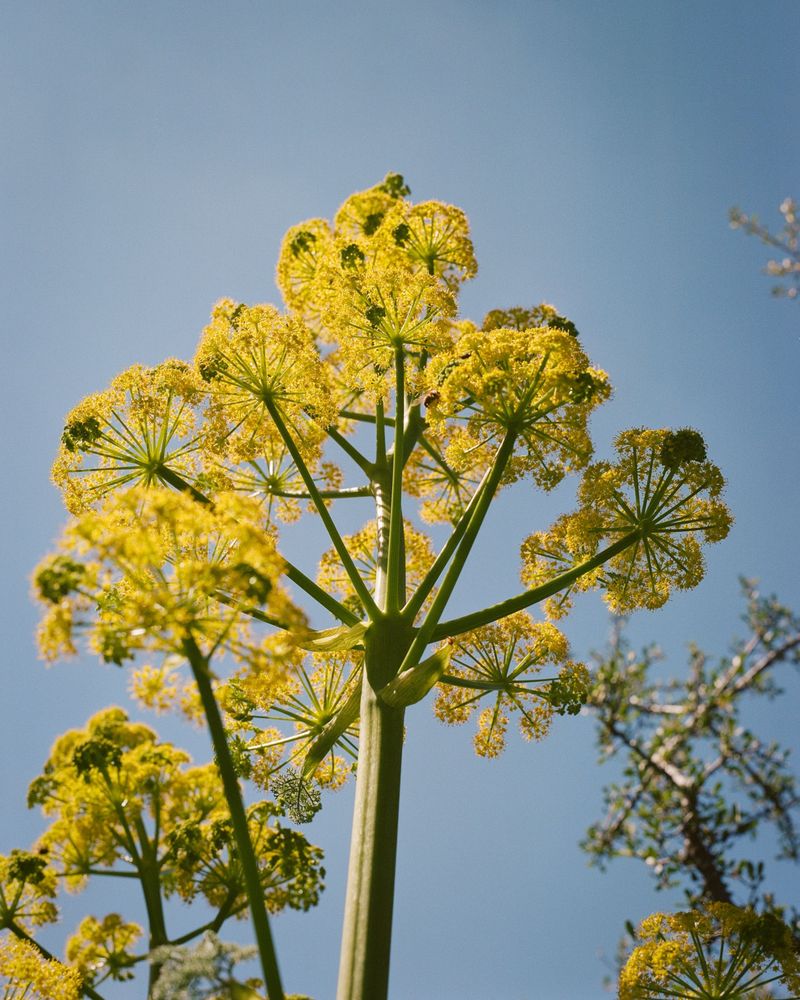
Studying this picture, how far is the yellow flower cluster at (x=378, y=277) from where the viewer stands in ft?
20.1

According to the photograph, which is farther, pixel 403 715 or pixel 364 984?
pixel 403 715

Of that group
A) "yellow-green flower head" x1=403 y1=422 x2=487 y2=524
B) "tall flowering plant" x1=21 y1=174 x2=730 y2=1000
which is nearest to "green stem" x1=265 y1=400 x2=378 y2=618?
"tall flowering plant" x1=21 y1=174 x2=730 y2=1000

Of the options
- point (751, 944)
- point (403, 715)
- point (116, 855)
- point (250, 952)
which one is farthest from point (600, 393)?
point (116, 855)

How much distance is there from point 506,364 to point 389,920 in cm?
300

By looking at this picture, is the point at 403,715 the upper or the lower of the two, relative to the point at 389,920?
upper

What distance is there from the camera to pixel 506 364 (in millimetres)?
5328

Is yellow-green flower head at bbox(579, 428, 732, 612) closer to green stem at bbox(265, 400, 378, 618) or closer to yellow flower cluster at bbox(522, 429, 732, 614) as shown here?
yellow flower cluster at bbox(522, 429, 732, 614)

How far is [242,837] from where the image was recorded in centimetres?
312

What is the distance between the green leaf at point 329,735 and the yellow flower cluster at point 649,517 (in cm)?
176

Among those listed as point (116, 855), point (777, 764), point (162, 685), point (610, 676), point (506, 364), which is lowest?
point (162, 685)

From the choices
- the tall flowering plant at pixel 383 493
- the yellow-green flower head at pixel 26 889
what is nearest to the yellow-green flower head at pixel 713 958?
the tall flowering plant at pixel 383 493

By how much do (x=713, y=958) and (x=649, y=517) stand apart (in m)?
2.54

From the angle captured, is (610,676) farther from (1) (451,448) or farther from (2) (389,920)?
(2) (389,920)

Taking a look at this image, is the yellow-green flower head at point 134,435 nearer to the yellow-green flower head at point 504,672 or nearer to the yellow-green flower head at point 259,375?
the yellow-green flower head at point 259,375
